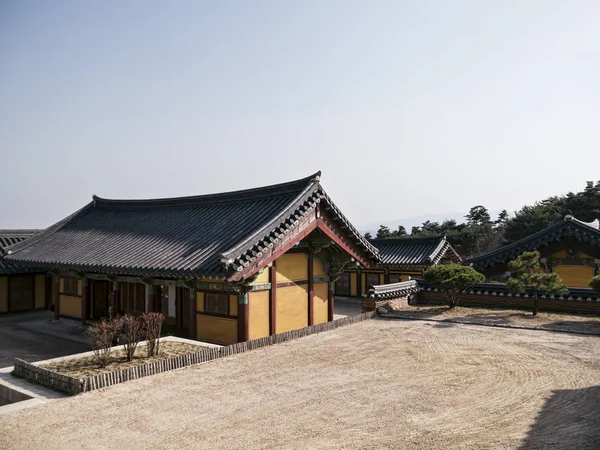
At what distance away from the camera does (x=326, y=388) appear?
11.8m

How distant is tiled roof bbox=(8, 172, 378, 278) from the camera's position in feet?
54.3

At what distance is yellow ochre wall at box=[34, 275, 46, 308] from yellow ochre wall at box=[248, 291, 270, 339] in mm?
18537

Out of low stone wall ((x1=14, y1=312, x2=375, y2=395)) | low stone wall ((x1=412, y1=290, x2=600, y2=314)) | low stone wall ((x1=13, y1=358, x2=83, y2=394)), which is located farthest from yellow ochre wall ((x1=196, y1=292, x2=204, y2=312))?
low stone wall ((x1=412, y1=290, x2=600, y2=314))

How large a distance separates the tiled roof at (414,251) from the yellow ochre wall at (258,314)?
17.1m

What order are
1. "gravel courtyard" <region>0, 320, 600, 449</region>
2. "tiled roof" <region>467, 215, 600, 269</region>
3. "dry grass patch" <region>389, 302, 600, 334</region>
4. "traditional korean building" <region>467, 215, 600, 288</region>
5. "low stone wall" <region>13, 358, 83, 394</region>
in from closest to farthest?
"gravel courtyard" <region>0, 320, 600, 449</region>
"low stone wall" <region>13, 358, 83, 394</region>
"dry grass patch" <region>389, 302, 600, 334</region>
"tiled roof" <region>467, 215, 600, 269</region>
"traditional korean building" <region>467, 215, 600, 288</region>

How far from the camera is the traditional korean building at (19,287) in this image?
27156 mm

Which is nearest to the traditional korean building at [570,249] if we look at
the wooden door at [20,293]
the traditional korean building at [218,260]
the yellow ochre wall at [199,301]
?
the traditional korean building at [218,260]

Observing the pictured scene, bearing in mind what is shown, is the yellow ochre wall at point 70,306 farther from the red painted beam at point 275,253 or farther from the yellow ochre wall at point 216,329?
the red painted beam at point 275,253

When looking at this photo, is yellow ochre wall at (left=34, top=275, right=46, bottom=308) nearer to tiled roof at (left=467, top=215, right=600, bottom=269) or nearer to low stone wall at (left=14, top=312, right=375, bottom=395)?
low stone wall at (left=14, top=312, right=375, bottom=395)

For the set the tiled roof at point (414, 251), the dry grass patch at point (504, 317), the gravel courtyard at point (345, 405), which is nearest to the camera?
the gravel courtyard at point (345, 405)

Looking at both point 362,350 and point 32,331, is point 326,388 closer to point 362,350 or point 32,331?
point 362,350

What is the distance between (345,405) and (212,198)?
15213 mm

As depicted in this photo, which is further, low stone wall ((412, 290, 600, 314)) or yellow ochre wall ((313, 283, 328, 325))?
low stone wall ((412, 290, 600, 314))

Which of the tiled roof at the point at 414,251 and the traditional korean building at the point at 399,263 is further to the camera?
→ the traditional korean building at the point at 399,263
